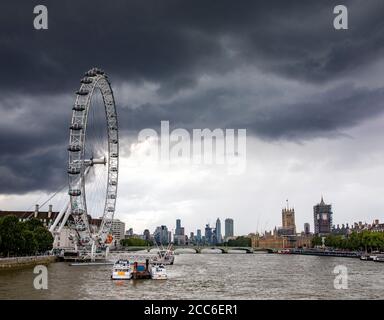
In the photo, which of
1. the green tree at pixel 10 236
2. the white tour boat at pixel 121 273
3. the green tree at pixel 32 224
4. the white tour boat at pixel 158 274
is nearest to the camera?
the white tour boat at pixel 121 273

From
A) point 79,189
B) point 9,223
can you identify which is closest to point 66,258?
point 79,189

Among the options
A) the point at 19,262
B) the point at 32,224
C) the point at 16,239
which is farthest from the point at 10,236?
the point at 32,224

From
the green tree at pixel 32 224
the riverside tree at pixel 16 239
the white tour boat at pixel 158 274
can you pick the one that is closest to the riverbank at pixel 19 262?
the riverside tree at pixel 16 239

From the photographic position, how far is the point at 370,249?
137m

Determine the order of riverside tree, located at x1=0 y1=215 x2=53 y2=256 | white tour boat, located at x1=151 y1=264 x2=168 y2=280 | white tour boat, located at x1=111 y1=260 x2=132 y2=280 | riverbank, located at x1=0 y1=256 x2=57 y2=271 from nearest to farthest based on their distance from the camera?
white tour boat, located at x1=111 y1=260 x2=132 y2=280 < white tour boat, located at x1=151 y1=264 x2=168 y2=280 < riverbank, located at x1=0 y1=256 x2=57 y2=271 < riverside tree, located at x1=0 y1=215 x2=53 y2=256

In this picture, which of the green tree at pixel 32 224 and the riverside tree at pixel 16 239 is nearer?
the riverside tree at pixel 16 239

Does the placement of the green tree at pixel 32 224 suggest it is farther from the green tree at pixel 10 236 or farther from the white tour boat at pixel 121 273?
the white tour boat at pixel 121 273

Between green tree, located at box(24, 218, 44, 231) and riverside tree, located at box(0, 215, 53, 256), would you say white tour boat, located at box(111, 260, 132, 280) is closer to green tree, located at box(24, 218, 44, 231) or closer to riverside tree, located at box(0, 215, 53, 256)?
riverside tree, located at box(0, 215, 53, 256)

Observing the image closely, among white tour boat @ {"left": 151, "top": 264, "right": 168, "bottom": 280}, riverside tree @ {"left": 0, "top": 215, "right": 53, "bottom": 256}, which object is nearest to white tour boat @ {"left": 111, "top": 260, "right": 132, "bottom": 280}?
white tour boat @ {"left": 151, "top": 264, "right": 168, "bottom": 280}

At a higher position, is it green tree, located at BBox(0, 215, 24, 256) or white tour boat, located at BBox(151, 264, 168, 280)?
green tree, located at BBox(0, 215, 24, 256)
